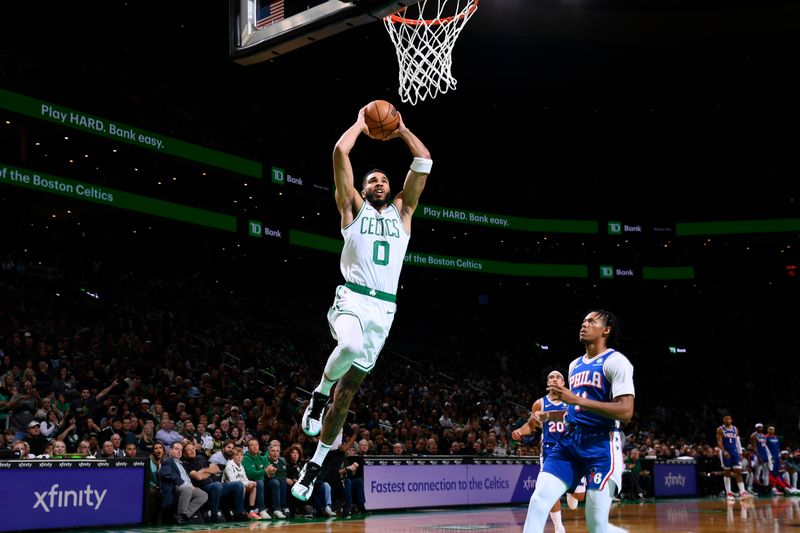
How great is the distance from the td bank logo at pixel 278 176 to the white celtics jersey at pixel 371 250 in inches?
918

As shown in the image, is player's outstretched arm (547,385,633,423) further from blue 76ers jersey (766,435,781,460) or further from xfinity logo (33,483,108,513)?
blue 76ers jersey (766,435,781,460)

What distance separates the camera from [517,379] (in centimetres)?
3319

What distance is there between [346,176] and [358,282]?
76 cm

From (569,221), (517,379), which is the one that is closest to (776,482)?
(517,379)

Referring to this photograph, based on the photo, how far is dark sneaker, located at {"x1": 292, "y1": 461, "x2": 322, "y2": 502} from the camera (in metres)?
5.80

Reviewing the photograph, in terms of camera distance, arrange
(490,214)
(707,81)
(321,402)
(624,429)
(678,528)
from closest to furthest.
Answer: (321,402), (678,528), (624,429), (707,81), (490,214)

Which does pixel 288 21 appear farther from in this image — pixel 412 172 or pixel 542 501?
pixel 542 501

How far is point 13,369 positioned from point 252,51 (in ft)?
35.7

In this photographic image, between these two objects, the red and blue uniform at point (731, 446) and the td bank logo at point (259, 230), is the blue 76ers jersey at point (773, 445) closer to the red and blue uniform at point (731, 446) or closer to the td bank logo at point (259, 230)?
the red and blue uniform at point (731, 446)

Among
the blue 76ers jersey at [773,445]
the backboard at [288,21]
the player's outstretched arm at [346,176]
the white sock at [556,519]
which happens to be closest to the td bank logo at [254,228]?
the blue 76ers jersey at [773,445]

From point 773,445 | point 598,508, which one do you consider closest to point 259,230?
point 773,445

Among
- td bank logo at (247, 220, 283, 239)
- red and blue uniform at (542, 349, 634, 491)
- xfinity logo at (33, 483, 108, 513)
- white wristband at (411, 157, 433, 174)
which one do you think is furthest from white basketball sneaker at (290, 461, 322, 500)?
td bank logo at (247, 220, 283, 239)

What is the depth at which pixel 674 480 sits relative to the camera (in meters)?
23.4

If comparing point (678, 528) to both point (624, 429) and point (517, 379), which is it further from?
point (517, 379)
